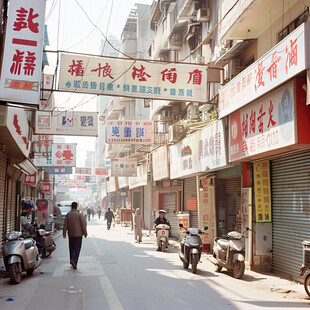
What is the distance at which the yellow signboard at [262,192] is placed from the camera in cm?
1176

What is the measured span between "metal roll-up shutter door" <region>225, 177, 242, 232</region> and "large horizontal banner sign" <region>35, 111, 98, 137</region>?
20.5 ft

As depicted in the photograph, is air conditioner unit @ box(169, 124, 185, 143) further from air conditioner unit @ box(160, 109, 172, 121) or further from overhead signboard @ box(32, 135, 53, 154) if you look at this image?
overhead signboard @ box(32, 135, 53, 154)

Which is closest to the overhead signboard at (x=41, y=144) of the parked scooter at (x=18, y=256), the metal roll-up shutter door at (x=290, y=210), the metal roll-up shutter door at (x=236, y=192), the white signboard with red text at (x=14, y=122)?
the white signboard with red text at (x=14, y=122)

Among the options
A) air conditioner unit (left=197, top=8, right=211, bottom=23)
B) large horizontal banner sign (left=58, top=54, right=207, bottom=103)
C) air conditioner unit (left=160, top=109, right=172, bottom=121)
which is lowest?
large horizontal banner sign (left=58, top=54, right=207, bottom=103)

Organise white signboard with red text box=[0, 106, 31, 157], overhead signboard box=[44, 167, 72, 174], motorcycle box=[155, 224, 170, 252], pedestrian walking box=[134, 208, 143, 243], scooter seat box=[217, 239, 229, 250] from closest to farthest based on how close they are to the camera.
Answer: white signboard with red text box=[0, 106, 31, 157]
scooter seat box=[217, 239, 229, 250]
motorcycle box=[155, 224, 170, 252]
pedestrian walking box=[134, 208, 143, 243]
overhead signboard box=[44, 167, 72, 174]

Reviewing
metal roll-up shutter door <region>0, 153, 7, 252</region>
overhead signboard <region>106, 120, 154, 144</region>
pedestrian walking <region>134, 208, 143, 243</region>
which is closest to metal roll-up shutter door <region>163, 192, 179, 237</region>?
pedestrian walking <region>134, 208, 143, 243</region>

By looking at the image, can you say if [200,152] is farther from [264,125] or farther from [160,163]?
[160,163]

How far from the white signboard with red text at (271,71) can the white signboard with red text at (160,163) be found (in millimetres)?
9833

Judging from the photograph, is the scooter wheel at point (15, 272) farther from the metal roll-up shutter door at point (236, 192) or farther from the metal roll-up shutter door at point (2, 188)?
the metal roll-up shutter door at point (236, 192)

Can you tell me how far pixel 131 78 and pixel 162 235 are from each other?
6.94 meters

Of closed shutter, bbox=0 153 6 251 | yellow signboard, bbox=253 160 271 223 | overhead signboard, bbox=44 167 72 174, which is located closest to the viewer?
yellow signboard, bbox=253 160 271 223

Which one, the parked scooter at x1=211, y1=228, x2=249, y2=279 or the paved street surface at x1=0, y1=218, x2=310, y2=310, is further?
the parked scooter at x1=211, y1=228, x2=249, y2=279

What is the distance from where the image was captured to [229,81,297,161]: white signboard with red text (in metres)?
8.98

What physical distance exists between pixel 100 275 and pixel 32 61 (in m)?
5.32
